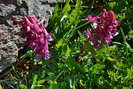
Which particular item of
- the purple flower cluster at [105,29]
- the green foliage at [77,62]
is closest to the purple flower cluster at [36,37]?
the green foliage at [77,62]

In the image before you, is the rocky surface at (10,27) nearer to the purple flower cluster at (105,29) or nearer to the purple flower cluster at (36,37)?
the purple flower cluster at (36,37)

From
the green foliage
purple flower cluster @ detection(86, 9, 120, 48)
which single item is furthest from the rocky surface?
purple flower cluster @ detection(86, 9, 120, 48)

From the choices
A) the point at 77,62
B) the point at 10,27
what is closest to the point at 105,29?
the point at 77,62

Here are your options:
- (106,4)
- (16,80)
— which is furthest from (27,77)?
(106,4)

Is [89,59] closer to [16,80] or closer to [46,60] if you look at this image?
[46,60]

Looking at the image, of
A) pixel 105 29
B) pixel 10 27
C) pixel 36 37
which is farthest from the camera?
pixel 10 27

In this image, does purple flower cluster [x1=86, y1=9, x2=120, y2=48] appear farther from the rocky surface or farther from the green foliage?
the rocky surface

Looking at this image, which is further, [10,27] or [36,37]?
[10,27]

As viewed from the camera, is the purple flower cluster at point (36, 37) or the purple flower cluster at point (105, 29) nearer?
the purple flower cluster at point (36, 37)

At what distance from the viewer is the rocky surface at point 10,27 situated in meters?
2.48

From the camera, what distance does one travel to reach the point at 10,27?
253 cm

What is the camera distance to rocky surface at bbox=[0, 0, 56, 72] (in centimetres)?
248

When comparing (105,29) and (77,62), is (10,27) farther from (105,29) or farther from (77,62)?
(105,29)

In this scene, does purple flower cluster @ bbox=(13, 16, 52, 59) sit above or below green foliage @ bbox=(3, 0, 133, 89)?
above
